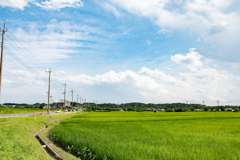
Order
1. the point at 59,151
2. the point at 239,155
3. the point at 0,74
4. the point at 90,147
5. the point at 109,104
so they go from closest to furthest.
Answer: the point at 239,155 → the point at 90,147 → the point at 59,151 → the point at 0,74 → the point at 109,104

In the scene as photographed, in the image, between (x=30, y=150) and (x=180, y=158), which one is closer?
(x=180, y=158)

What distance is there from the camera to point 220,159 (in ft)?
20.0

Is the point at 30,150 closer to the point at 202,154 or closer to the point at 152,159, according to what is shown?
the point at 152,159

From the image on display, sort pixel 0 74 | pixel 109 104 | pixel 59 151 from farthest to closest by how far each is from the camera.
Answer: pixel 109 104 → pixel 0 74 → pixel 59 151

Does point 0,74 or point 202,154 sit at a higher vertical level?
point 0,74

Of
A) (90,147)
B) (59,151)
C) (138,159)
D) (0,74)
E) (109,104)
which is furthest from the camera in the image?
(109,104)

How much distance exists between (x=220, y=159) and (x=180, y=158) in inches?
56.9

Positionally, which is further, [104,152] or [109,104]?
[109,104]

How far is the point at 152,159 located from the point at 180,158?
103cm

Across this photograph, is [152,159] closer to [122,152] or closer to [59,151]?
[122,152]

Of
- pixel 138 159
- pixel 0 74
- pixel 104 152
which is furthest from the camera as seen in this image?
pixel 0 74

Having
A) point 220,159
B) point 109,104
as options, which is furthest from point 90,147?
point 109,104

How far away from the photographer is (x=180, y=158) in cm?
610

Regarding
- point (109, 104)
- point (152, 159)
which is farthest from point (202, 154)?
point (109, 104)
